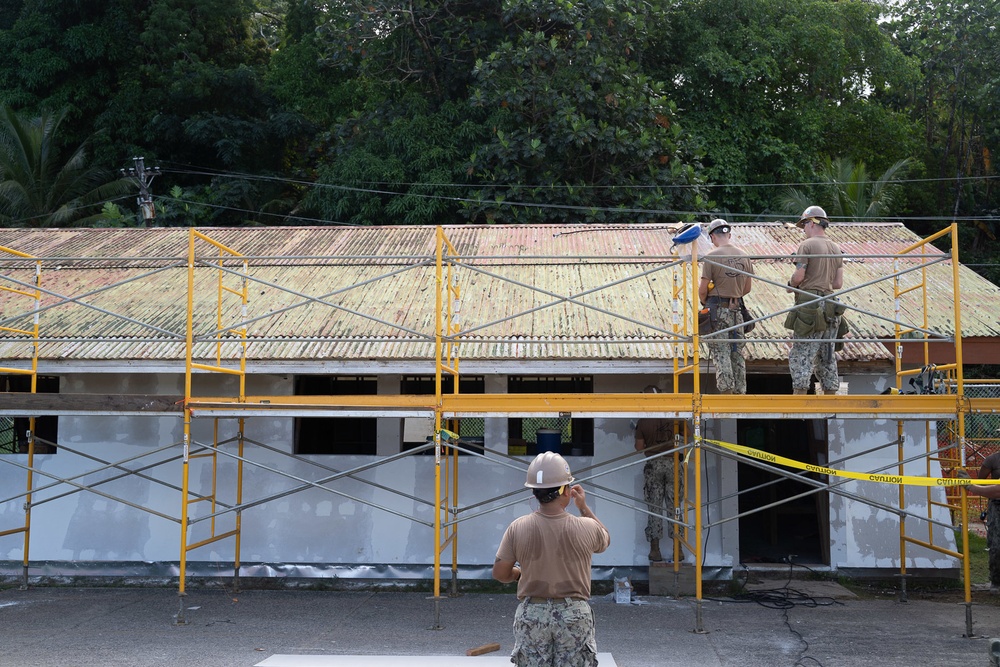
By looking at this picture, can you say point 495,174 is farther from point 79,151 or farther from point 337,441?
point 79,151

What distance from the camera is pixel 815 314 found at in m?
8.22

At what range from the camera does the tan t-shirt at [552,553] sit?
4746mm

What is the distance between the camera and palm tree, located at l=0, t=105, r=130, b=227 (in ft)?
72.8

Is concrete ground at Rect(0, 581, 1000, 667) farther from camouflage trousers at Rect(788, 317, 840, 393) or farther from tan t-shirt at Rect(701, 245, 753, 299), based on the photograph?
tan t-shirt at Rect(701, 245, 753, 299)

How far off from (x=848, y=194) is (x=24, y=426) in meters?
17.9

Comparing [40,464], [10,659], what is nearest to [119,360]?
[40,464]

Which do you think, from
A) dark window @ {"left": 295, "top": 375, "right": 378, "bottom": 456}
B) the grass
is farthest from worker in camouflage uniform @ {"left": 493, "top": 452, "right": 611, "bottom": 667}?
the grass

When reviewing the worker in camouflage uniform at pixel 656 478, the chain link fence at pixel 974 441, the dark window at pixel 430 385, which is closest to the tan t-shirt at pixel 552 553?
the chain link fence at pixel 974 441

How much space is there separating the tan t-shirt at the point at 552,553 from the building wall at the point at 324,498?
4.92 m

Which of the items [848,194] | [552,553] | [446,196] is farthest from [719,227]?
[848,194]

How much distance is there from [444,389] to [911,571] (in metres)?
5.47

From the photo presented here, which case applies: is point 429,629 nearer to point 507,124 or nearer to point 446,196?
point 446,196

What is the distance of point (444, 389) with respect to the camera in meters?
10.6

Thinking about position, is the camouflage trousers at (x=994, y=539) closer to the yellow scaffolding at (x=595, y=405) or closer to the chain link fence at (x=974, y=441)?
the chain link fence at (x=974, y=441)
